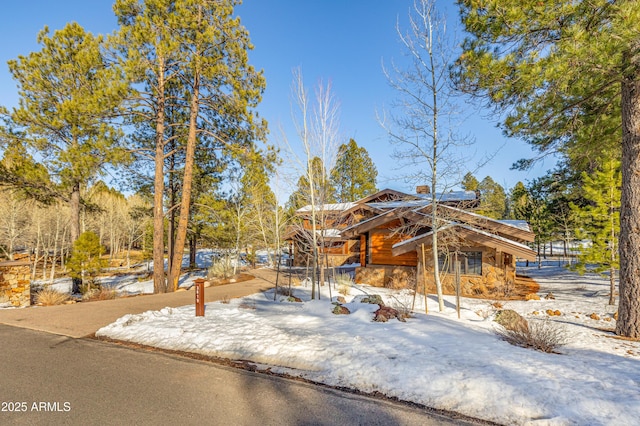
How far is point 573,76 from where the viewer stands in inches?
246

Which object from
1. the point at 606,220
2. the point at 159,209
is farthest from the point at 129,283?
the point at 606,220

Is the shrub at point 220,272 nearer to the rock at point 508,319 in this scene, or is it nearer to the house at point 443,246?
the house at point 443,246

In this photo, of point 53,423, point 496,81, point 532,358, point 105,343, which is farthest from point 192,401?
point 496,81

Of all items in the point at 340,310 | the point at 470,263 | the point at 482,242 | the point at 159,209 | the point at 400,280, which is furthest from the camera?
the point at 400,280

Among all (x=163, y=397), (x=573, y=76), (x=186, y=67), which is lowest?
(x=163, y=397)

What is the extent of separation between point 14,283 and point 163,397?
9.48 metres

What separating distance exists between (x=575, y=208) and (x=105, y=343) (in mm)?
15389

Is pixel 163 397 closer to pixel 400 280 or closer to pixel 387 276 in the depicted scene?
pixel 400 280

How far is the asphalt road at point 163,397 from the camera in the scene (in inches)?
121

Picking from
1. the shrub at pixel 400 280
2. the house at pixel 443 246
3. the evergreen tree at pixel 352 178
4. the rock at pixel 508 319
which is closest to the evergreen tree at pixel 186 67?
the house at pixel 443 246

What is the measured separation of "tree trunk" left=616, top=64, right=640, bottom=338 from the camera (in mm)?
6762

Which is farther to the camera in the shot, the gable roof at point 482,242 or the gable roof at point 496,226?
the gable roof at point 496,226

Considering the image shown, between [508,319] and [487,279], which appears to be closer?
[508,319]

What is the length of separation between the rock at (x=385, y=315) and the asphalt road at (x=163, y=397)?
3368 millimetres
